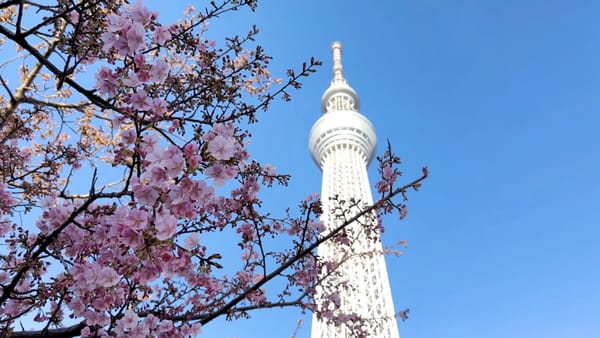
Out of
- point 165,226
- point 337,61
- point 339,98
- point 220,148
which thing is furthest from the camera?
point 337,61

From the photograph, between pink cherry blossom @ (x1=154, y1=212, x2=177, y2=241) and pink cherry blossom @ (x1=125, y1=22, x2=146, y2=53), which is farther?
pink cherry blossom @ (x1=125, y1=22, x2=146, y2=53)

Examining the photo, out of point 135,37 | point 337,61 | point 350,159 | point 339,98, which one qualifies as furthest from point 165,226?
point 337,61

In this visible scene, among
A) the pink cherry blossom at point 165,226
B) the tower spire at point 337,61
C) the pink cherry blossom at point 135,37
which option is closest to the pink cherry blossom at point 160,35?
the pink cherry blossom at point 135,37

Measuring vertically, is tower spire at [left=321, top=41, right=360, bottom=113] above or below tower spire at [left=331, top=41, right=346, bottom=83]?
below

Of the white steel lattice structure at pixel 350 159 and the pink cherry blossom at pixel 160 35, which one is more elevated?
the white steel lattice structure at pixel 350 159

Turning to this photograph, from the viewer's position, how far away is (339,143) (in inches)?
1212

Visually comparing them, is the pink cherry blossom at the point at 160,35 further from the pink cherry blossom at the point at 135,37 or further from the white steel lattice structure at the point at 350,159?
the white steel lattice structure at the point at 350,159

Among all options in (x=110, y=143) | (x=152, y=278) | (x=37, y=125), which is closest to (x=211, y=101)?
(x=152, y=278)

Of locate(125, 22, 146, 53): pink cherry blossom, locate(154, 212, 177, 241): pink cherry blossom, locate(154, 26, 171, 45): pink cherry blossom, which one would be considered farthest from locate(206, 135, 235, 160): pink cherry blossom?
locate(154, 26, 171, 45): pink cherry blossom

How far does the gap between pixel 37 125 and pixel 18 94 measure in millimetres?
1791

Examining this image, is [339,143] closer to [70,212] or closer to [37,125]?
[37,125]

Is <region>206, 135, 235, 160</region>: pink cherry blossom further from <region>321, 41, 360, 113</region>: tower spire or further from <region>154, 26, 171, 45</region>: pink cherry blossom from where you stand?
<region>321, 41, 360, 113</region>: tower spire

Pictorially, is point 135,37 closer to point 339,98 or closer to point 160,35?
point 160,35

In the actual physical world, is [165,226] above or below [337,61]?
below
